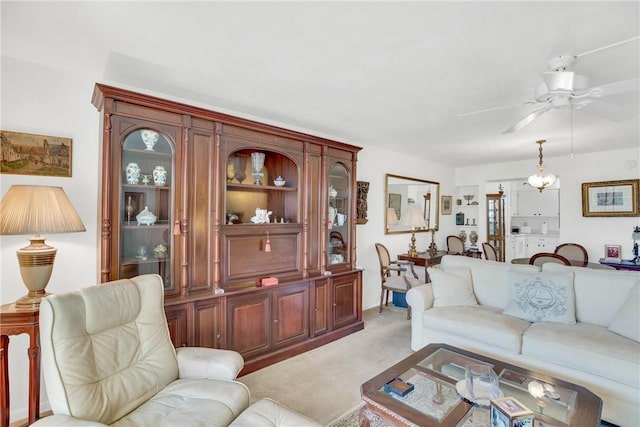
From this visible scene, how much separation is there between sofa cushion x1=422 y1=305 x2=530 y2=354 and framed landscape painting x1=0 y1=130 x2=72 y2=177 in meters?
3.25

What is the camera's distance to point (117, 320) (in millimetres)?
1735

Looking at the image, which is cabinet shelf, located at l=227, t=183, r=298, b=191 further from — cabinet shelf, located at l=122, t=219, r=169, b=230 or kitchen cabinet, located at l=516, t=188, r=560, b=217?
kitchen cabinet, located at l=516, t=188, r=560, b=217

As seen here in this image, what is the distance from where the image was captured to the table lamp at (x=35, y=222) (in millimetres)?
1708

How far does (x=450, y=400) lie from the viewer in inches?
65.7

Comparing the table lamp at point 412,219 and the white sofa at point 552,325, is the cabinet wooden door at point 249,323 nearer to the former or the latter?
the white sofa at point 552,325

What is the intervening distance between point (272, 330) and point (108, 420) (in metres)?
1.55

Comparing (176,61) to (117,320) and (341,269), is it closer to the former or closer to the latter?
(117,320)

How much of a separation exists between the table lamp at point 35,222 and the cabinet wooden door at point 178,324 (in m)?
0.78

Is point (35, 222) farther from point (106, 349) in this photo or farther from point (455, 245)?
point (455, 245)

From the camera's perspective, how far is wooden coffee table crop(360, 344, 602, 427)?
150 centimetres

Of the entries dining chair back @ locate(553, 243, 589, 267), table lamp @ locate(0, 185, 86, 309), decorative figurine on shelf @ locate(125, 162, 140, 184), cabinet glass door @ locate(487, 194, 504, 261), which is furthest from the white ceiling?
cabinet glass door @ locate(487, 194, 504, 261)

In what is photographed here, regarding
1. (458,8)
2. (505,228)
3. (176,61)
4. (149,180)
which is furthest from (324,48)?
(505,228)

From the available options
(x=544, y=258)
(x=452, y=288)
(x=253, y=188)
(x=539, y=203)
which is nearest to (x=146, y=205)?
(x=253, y=188)

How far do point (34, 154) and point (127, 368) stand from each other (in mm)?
1568
